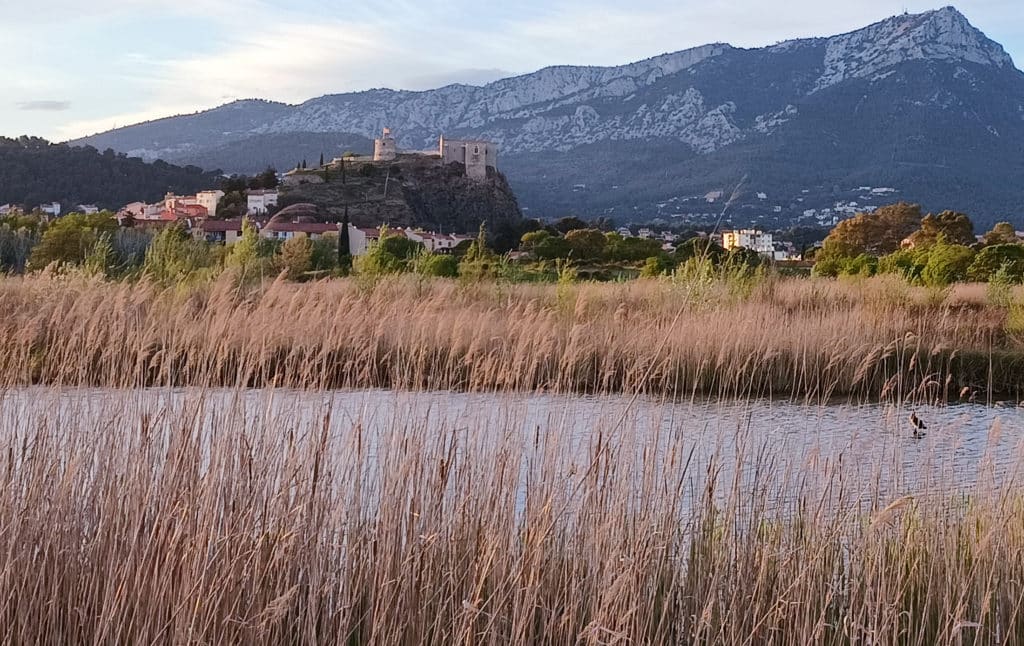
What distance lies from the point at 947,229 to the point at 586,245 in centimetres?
1395

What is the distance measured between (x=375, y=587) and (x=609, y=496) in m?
0.93

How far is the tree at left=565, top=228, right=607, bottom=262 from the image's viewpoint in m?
41.6

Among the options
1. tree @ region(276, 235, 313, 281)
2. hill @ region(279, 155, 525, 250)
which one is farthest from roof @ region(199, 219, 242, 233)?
tree @ region(276, 235, 313, 281)

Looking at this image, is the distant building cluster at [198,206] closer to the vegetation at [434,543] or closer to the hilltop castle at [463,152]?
the hilltop castle at [463,152]

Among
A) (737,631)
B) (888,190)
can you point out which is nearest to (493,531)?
(737,631)

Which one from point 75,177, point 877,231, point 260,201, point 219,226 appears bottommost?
point 219,226

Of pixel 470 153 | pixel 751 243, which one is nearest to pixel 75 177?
pixel 470 153

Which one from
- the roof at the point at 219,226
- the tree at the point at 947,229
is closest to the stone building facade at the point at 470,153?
the roof at the point at 219,226

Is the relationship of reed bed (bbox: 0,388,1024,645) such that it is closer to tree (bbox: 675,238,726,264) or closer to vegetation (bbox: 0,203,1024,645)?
vegetation (bbox: 0,203,1024,645)

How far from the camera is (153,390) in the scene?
4.68m

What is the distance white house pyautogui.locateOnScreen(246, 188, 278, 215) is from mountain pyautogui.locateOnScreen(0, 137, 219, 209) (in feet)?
41.8

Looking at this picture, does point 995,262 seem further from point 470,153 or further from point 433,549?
point 470,153

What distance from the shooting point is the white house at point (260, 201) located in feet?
287

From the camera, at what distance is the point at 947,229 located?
136 ft
